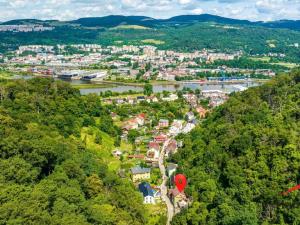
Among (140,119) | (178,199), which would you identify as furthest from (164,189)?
(140,119)

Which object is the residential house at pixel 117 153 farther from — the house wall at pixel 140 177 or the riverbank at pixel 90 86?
the riverbank at pixel 90 86

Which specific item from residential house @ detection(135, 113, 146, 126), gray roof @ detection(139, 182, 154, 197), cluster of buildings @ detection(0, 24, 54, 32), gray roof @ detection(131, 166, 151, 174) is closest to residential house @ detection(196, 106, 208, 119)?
residential house @ detection(135, 113, 146, 126)

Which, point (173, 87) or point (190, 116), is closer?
point (190, 116)

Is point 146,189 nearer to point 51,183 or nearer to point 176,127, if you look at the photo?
point 51,183

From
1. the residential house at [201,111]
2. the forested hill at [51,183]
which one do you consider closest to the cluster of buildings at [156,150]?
the residential house at [201,111]

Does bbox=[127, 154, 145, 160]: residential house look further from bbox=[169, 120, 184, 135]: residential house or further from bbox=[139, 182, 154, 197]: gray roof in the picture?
bbox=[169, 120, 184, 135]: residential house
